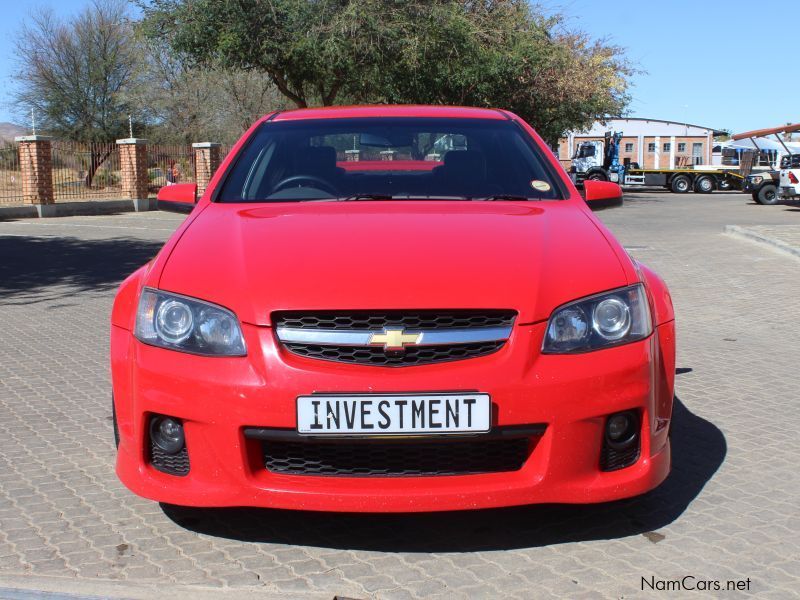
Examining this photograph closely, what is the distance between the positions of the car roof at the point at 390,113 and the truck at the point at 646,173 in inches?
1558

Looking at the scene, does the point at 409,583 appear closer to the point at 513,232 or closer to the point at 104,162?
the point at 513,232

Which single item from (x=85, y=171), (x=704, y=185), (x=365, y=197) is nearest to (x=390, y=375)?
(x=365, y=197)

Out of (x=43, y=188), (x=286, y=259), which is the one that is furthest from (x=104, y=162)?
(x=286, y=259)

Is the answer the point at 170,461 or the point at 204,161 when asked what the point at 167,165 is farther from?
the point at 170,461

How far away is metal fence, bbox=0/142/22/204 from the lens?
977 inches

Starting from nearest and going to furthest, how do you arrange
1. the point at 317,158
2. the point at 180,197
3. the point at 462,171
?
the point at 462,171 < the point at 317,158 < the point at 180,197

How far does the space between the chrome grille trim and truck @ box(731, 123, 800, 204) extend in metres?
27.5

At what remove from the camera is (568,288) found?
3.03 m

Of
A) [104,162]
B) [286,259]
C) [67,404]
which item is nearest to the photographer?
[286,259]

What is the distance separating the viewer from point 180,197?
4.70 meters

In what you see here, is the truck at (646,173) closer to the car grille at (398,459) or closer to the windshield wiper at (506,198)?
the windshield wiper at (506,198)

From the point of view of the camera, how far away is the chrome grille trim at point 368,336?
287cm

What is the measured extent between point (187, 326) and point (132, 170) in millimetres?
27660

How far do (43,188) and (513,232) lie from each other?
81.7ft
